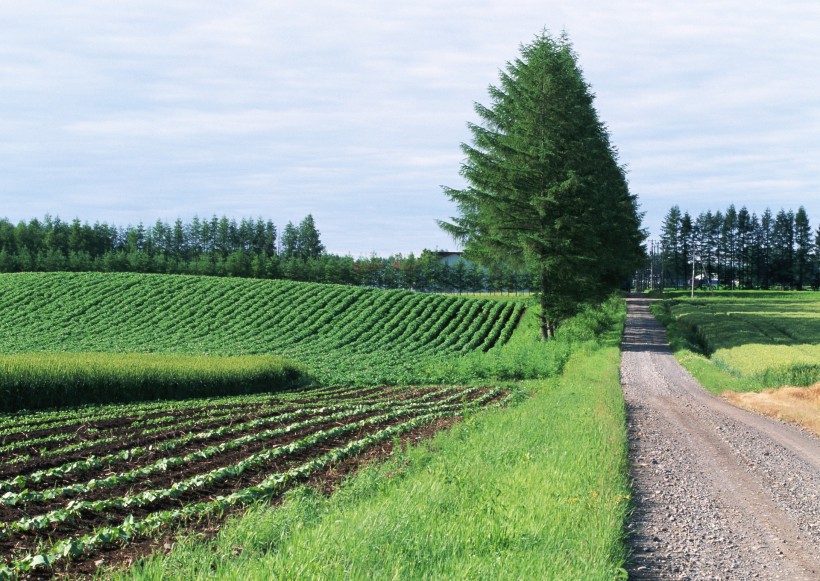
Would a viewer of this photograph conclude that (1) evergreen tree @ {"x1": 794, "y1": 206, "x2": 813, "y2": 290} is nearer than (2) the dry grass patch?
No

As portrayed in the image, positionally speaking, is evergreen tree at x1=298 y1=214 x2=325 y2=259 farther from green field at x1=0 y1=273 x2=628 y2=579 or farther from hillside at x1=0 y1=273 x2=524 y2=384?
green field at x1=0 y1=273 x2=628 y2=579

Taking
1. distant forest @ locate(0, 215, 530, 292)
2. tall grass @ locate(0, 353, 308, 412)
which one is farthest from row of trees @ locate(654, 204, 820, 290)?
tall grass @ locate(0, 353, 308, 412)

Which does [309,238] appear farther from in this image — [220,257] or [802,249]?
[802,249]

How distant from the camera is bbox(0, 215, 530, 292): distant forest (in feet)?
329

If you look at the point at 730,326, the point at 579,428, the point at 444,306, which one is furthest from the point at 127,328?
the point at 579,428

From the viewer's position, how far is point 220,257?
106438 millimetres

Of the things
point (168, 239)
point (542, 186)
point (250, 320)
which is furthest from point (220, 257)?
point (542, 186)

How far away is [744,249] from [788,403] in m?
119

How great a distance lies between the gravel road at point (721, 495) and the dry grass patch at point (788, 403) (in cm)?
66

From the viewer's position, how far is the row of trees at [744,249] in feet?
403

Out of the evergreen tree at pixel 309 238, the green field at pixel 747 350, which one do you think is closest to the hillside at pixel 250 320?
the green field at pixel 747 350

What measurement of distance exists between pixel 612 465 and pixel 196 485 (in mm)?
5771

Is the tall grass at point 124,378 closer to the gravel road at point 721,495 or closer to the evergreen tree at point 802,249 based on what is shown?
the gravel road at point 721,495

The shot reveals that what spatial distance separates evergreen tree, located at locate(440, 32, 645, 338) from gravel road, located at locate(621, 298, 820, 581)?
1647 cm
